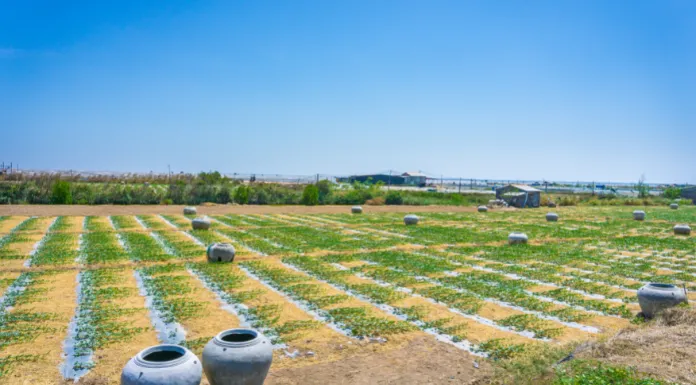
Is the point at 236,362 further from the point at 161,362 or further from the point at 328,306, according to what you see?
the point at 328,306

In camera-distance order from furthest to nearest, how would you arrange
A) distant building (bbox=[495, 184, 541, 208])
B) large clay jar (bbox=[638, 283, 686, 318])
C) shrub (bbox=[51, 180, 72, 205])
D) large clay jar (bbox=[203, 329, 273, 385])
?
distant building (bbox=[495, 184, 541, 208]) → shrub (bbox=[51, 180, 72, 205]) → large clay jar (bbox=[638, 283, 686, 318]) → large clay jar (bbox=[203, 329, 273, 385])

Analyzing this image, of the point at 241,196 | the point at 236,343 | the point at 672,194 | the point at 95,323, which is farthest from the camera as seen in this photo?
the point at 672,194

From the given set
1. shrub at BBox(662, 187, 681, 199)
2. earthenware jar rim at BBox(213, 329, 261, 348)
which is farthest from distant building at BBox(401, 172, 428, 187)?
earthenware jar rim at BBox(213, 329, 261, 348)

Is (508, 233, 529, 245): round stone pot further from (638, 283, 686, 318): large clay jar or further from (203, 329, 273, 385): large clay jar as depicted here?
(203, 329, 273, 385): large clay jar

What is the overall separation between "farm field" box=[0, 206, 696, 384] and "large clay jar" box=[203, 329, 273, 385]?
81 cm

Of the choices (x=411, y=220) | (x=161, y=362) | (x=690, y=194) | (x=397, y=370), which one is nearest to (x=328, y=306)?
(x=397, y=370)

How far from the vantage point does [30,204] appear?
29484mm

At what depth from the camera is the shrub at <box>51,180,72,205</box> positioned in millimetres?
30125

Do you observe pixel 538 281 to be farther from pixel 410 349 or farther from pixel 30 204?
pixel 30 204

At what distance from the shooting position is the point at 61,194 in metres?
30.2

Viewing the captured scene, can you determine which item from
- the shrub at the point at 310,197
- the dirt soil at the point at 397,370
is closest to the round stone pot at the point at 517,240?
the dirt soil at the point at 397,370

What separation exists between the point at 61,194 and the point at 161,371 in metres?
30.7

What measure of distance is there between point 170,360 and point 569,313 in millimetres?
6302

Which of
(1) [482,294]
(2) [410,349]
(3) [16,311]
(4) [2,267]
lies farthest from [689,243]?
(4) [2,267]
